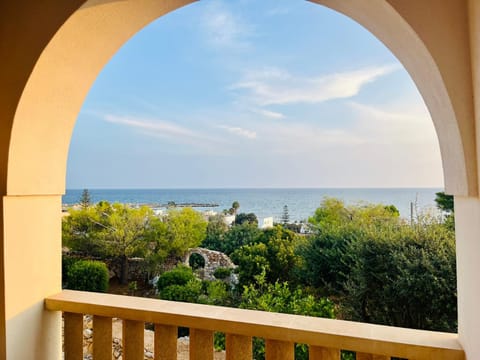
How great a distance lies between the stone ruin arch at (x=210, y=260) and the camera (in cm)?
450

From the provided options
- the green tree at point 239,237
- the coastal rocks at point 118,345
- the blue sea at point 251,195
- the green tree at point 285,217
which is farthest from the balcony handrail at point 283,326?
the blue sea at point 251,195

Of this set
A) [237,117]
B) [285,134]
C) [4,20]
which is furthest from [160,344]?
[237,117]

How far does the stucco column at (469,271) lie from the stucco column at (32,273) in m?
1.59

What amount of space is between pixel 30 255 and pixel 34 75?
748 mm

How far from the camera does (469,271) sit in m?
1.04

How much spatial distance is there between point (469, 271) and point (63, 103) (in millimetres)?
1646

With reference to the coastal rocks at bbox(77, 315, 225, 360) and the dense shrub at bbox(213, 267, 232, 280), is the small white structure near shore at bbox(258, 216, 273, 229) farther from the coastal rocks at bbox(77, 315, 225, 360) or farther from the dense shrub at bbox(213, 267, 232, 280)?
the coastal rocks at bbox(77, 315, 225, 360)

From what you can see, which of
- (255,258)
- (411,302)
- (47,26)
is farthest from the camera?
(255,258)

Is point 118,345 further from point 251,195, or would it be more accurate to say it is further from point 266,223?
point 251,195

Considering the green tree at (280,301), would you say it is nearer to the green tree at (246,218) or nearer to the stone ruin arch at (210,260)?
the stone ruin arch at (210,260)

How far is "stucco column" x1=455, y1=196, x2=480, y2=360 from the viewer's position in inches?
38.4

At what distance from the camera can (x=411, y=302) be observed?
313cm

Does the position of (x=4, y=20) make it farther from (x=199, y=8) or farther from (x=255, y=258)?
(x=199, y=8)

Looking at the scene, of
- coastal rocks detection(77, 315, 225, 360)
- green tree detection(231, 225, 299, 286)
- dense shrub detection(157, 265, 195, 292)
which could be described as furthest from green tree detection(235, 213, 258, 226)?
coastal rocks detection(77, 315, 225, 360)
